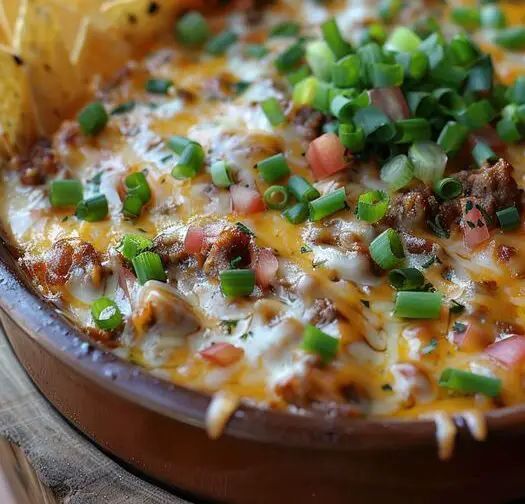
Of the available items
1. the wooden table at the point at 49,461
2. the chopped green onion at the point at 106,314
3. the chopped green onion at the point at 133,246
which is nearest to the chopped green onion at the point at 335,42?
the chopped green onion at the point at 133,246

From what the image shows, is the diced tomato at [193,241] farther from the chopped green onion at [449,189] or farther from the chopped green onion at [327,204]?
the chopped green onion at [449,189]

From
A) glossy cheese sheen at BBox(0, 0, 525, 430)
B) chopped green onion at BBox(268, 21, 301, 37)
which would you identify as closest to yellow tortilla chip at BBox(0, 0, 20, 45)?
glossy cheese sheen at BBox(0, 0, 525, 430)

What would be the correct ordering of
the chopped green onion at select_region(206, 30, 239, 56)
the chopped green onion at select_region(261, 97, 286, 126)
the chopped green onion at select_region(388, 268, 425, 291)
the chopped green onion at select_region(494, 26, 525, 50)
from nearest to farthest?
the chopped green onion at select_region(388, 268, 425, 291)
the chopped green onion at select_region(261, 97, 286, 126)
the chopped green onion at select_region(494, 26, 525, 50)
the chopped green onion at select_region(206, 30, 239, 56)

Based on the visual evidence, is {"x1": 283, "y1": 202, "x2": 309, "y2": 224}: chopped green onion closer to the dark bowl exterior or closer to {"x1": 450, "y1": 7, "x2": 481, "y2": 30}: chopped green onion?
the dark bowl exterior

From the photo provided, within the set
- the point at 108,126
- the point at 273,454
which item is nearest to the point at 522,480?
the point at 273,454

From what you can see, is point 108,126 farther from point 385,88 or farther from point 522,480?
point 522,480

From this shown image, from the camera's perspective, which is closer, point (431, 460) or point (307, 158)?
point (431, 460)
